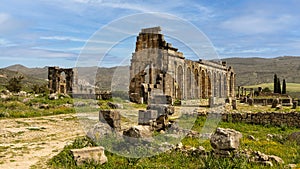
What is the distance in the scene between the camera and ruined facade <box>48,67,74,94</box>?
43125 millimetres

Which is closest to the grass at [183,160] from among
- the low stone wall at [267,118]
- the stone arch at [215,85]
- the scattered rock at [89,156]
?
the scattered rock at [89,156]

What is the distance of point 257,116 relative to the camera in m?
16.3

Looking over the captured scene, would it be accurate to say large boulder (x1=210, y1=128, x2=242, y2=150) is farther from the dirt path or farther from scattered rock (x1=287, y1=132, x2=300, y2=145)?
the dirt path

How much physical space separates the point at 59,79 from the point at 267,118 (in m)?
33.3

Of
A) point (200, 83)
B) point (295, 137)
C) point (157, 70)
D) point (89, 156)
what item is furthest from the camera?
point (200, 83)

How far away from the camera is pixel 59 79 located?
144ft

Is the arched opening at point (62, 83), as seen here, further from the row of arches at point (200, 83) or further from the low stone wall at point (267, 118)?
the low stone wall at point (267, 118)

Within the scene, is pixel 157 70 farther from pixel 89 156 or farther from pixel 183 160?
pixel 89 156

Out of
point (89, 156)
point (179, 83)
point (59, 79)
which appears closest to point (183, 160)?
point (89, 156)

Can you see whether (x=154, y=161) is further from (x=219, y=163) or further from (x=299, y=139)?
(x=299, y=139)

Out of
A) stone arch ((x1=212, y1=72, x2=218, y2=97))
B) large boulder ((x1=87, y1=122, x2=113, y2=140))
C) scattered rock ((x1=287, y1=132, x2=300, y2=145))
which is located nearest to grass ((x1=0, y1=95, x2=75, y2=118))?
large boulder ((x1=87, y1=122, x2=113, y2=140))

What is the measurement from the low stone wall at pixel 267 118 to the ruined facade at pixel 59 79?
98.5 ft

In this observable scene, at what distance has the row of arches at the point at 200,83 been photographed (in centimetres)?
3681

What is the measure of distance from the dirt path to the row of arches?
2013 centimetres
